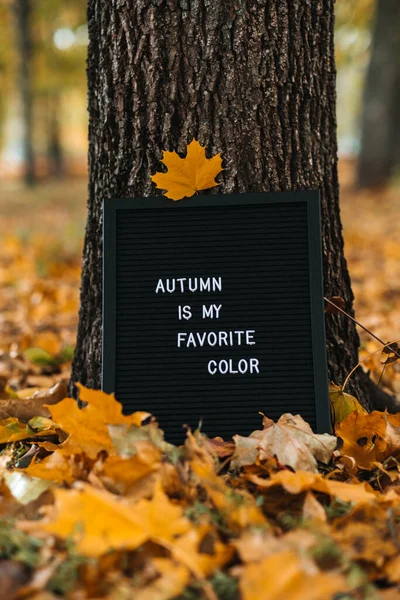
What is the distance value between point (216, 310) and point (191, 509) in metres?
0.72

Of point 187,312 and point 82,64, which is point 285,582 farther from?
point 82,64

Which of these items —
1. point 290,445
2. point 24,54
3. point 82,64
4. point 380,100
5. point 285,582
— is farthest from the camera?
point 82,64

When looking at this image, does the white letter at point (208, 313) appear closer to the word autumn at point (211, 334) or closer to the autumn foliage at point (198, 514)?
the word autumn at point (211, 334)

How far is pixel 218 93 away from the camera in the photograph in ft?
6.23

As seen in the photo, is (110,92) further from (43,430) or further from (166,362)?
(43,430)

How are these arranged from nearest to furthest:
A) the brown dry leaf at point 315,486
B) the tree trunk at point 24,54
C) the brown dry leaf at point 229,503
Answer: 1. the brown dry leaf at point 229,503
2. the brown dry leaf at point 315,486
3. the tree trunk at point 24,54

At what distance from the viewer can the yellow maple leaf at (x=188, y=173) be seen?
184 cm

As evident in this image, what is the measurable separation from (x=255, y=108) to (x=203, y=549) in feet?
4.37

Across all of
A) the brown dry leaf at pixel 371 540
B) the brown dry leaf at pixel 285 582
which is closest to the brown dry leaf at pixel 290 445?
A: the brown dry leaf at pixel 371 540

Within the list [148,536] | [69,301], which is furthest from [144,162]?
[69,301]

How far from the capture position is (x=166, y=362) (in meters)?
1.83

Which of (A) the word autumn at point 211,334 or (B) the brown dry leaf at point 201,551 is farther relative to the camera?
(A) the word autumn at point 211,334

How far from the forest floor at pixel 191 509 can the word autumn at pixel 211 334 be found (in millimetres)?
185

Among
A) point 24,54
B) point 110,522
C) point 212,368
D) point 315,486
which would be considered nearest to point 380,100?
point 24,54
